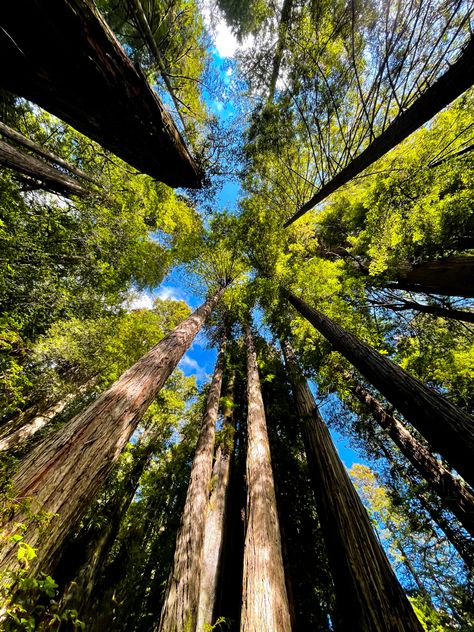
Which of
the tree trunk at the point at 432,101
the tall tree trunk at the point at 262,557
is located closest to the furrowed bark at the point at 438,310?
the tree trunk at the point at 432,101

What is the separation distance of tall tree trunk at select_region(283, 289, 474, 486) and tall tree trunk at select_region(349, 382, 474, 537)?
2.20 metres

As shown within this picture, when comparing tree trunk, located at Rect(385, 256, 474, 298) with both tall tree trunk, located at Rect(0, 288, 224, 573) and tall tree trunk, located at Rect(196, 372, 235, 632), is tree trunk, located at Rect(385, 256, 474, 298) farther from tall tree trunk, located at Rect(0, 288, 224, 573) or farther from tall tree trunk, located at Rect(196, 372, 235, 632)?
tall tree trunk, located at Rect(196, 372, 235, 632)

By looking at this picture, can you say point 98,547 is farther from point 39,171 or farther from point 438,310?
point 438,310

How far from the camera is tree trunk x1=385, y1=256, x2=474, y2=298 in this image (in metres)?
4.03

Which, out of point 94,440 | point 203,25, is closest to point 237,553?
point 94,440

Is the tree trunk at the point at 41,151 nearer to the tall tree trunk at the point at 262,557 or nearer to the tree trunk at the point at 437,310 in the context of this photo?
the tall tree trunk at the point at 262,557

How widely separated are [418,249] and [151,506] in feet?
31.4

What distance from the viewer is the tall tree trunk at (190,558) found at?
2377mm

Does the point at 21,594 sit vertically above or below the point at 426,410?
below

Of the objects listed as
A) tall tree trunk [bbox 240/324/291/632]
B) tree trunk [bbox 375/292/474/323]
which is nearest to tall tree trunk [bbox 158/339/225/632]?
tall tree trunk [bbox 240/324/291/632]

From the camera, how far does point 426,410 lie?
2297mm

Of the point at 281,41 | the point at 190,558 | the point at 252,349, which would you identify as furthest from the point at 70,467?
the point at 281,41

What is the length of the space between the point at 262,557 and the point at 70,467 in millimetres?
2702

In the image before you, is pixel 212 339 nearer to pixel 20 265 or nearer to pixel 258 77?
pixel 20 265
